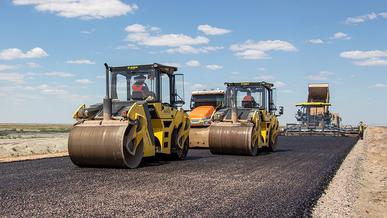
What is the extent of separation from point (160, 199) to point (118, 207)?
77cm

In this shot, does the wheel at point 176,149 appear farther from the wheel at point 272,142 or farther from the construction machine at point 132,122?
the wheel at point 272,142

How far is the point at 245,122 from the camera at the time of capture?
1444 centimetres

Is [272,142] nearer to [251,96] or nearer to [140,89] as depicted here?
[251,96]

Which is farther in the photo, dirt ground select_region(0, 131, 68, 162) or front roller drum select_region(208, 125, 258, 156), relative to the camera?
dirt ground select_region(0, 131, 68, 162)

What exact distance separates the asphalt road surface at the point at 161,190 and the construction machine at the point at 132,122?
1.28 feet

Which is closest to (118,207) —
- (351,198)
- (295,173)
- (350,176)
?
(351,198)

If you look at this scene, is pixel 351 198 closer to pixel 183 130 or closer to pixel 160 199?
pixel 160 199

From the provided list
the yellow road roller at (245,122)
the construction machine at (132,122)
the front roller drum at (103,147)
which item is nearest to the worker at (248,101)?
the yellow road roller at (245,122)

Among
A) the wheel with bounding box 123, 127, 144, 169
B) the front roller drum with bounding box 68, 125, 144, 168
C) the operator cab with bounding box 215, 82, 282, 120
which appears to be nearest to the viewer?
the front roller drum with bounding box 68, 125, 144, 168

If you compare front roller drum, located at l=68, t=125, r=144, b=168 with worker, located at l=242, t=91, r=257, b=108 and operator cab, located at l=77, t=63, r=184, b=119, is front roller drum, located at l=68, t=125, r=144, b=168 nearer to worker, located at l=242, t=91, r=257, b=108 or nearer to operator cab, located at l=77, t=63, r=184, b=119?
operator cab, located at l=77, t=63, r=184, b=119

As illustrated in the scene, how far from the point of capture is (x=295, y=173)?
988cm

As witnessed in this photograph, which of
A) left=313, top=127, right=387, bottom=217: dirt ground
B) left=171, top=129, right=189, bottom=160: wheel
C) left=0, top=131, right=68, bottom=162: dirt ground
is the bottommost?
left=313, top=127, right=387, bottom=217: dirt ground

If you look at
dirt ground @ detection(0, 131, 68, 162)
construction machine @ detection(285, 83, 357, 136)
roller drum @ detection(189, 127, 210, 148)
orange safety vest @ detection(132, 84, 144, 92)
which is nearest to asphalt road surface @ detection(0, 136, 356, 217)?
orange safety vest @ detection(132, 84, 144, 92)

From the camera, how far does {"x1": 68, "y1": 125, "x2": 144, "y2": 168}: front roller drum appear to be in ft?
31.8
